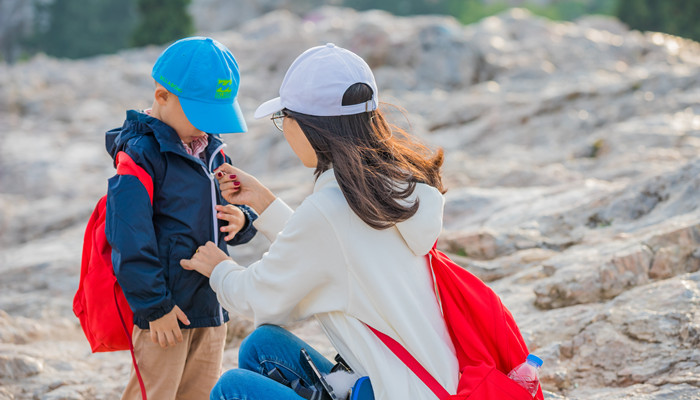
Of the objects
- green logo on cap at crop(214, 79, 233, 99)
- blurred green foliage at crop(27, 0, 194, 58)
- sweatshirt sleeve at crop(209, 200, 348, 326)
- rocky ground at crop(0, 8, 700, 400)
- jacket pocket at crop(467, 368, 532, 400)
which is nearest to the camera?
jacket pocket at crop(467, 368, 532, 400)

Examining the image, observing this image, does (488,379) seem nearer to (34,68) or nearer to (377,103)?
(377,103)

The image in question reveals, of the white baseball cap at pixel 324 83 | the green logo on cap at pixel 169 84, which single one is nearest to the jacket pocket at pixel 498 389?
the white baseball cap at pixel 324 83

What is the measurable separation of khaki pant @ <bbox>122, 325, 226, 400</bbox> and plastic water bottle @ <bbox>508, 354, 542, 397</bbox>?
49.7 inches

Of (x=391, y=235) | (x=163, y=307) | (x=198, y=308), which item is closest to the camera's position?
(x=391, y=235)

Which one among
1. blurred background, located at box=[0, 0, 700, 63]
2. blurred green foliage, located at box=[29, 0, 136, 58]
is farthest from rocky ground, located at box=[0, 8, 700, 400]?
blurred green foliage, located at box=[29, 0, 136, 58]

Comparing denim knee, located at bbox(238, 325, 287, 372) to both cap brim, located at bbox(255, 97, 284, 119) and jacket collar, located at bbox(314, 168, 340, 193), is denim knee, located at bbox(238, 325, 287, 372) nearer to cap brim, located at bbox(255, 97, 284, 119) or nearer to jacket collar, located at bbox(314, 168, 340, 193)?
jacket collar, located at bbox(314, 168, 340, 193)

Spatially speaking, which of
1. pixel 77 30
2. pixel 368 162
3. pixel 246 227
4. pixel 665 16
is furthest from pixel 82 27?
pixel 368 162

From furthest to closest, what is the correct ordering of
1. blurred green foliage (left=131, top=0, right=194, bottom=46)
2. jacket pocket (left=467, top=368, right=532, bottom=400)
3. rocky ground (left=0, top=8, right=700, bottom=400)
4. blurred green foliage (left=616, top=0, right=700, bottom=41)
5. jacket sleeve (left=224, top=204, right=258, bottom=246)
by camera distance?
blurred green foliage (left=131, top=0, right=194, bottom=46), blurred green foliage (left=616, top=0, right=700, bottom=41), rocky ground (left=0, top=8, right=700, bottom=400), jacket sleeve (left=224, top=204, right=258, bottom=246), jacket pocket (left=467, top=368, right=532, bottom=400)

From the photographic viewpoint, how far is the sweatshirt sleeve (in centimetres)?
222

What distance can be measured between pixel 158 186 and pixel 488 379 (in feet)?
4.53

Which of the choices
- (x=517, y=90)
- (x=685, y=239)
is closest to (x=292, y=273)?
(x=685, y=239)

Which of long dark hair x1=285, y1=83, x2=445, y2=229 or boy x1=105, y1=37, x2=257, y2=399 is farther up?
long dark hair x1=285, y1=83, x2=445, y2=229

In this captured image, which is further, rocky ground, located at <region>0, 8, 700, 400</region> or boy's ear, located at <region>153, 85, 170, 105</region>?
rocky ground, located at <region>0, 8, 700, 400</region>

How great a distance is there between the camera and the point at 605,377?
3.08 metres
